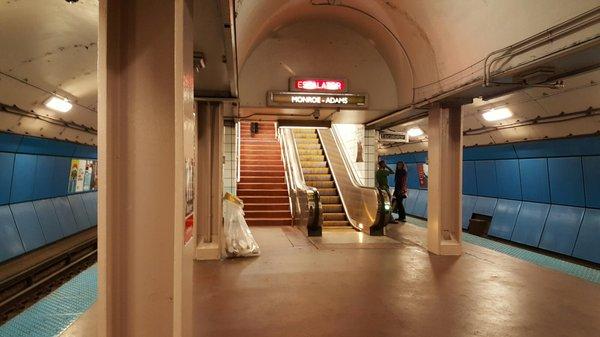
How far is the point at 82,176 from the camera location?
420 inches

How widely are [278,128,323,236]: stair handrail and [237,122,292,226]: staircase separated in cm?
26

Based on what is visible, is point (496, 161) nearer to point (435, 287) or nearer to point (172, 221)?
point (435, 287)

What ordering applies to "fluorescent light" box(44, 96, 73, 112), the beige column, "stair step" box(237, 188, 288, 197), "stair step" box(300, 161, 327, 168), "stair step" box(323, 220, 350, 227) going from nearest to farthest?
1. "fluorescent light" box(44, 96, 73, 112)
2. the beige column
3. "stair step" box(323, 220, 350, 227)
4. "stair step" box(237, 188, 288, 197)
5. "stair step" box(300, 161, 327, 168)

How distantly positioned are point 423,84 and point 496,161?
428 cm

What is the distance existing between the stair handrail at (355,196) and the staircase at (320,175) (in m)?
0.19

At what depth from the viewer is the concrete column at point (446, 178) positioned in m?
6.93

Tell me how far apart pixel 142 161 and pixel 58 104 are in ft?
17.1

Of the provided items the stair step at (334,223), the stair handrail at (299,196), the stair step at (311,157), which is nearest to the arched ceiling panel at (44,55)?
the stair handrail at (299,196)

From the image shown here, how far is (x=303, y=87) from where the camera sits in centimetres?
804

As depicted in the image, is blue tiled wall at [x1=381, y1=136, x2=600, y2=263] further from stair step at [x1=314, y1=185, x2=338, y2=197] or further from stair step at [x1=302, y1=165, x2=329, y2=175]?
stair step at [x1=302, y1=165, x2=329, y2=175]

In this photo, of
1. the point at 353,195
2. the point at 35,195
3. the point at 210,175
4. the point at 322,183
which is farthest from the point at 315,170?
the point at 35,195

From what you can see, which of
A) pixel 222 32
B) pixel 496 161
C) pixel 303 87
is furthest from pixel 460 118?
pixel 222 32

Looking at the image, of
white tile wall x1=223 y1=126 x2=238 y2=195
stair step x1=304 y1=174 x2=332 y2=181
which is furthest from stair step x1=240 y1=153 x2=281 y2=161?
white tile wall x1=223 y1=126 x2=238 y2=195

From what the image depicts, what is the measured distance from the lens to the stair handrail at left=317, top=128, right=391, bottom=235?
8.77 m
